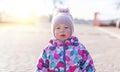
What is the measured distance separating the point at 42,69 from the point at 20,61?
20.4 ft

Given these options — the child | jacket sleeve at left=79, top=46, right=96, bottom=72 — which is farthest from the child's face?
jacket sleeve at left=79, top=46, right=96, bottom=72

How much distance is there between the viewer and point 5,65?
1017 cm

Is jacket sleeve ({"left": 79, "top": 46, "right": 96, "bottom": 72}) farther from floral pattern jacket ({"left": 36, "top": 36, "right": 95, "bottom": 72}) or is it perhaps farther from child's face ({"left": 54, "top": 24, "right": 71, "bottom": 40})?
child's face ({"left": 54, "top": 24, "right": 71, "bottom": 40})

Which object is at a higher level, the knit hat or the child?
the knit hat

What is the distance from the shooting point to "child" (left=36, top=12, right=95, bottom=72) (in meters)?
4.84

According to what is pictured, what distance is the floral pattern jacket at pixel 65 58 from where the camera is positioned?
4.84 m

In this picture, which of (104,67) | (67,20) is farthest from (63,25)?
(104,67)

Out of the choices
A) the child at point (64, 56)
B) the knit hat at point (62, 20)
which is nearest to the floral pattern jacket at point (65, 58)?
the child at point (64, 56)

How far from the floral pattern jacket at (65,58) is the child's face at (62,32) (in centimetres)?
5

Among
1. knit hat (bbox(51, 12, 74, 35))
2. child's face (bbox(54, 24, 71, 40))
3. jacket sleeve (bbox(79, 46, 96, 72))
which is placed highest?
knit hat (bbox(51, 12, 74, 35))

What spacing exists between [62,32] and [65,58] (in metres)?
0.29

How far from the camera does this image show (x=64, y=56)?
15.8ft

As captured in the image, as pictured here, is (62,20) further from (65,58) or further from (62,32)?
(65,58)

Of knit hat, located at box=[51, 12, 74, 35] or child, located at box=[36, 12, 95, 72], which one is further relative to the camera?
knit hat, located at box=[51, 12, 74, 35]
